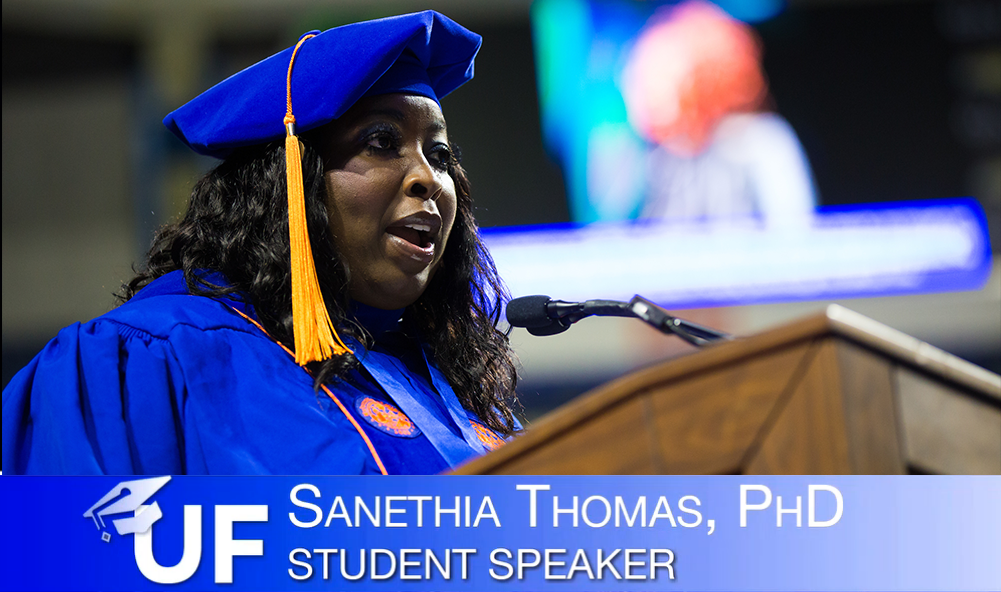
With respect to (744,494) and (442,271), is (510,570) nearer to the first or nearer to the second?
(744,494)

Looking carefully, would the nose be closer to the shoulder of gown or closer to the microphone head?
the microphone head

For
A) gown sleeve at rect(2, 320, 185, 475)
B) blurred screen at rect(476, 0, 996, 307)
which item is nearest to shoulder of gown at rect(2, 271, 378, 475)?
gown sleeve at rect(2, 320, 185, 475)

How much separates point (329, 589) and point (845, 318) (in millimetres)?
588

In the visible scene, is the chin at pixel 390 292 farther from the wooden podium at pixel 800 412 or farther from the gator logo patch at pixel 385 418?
the wooden podium at pixel 800 412

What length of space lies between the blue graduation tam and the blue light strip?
3.29 m

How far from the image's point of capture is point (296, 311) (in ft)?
4.61

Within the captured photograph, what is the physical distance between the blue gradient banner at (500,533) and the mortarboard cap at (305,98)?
0.40 meters

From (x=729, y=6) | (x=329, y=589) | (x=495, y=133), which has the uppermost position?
(x=729, y=6)

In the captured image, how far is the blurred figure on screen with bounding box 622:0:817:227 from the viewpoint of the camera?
4883 millimetres

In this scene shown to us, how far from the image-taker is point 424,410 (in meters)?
1.51

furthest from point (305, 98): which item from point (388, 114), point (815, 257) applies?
point (815, 257)

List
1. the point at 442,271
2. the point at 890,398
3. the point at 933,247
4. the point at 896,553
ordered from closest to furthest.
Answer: the point at 890,398 < the point at 896,553 < the point at 442,271 < the point at 933,247

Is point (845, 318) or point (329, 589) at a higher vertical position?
point (845, 318)

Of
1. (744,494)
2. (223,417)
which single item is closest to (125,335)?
(223,417)
